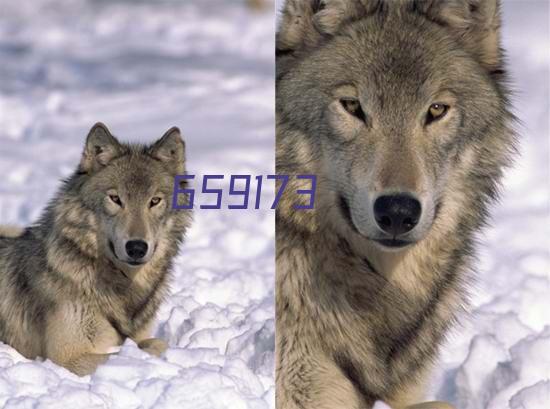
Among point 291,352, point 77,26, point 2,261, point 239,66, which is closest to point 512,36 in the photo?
point 291,352

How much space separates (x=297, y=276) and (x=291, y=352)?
17 centimetres

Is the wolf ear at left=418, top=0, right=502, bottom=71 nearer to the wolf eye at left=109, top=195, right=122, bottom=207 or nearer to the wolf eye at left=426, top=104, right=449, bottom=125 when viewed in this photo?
the wolf eye at left=426, top=104, right=449, bottom=125

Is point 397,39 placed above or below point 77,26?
below

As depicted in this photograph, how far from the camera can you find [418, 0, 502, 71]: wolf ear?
6.91 feet

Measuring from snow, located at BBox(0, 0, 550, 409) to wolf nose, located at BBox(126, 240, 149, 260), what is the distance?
22 cm

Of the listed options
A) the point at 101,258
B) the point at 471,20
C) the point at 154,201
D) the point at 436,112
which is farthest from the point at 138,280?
the point at 471,20

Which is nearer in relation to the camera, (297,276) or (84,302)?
(297,276)

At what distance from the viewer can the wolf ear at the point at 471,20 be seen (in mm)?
2105

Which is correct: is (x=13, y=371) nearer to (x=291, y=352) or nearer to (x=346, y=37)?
(x=291, y=352)

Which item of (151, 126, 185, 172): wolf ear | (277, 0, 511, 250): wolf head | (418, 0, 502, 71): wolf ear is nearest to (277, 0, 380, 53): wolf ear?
(277, 0, 511, 250): wolf head

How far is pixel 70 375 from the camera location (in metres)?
2.25

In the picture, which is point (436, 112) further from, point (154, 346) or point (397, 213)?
point (154, 346)

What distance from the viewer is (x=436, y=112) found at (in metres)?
2.02

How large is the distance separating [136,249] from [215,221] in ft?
3.48
